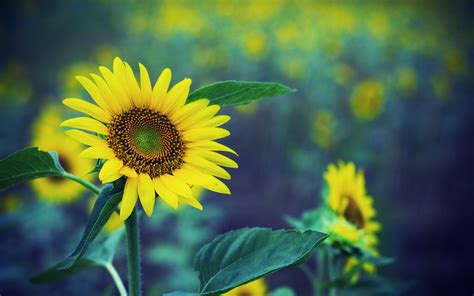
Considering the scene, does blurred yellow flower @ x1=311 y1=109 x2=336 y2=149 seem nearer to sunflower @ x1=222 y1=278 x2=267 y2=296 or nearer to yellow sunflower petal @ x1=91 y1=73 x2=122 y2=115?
sunflower @ x1=222 y1=278 x2=267 y2=296

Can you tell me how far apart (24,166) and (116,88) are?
0.35ft

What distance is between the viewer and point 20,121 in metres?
2.37

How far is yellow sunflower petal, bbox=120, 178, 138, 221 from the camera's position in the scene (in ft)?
1.40

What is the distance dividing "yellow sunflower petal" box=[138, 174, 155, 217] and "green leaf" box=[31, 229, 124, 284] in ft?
0.44

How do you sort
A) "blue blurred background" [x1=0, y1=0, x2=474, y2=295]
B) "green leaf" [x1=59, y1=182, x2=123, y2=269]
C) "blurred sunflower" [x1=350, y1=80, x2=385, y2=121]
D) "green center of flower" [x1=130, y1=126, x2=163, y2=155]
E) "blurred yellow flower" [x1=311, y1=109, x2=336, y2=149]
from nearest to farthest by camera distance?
"green leaf" [x1=59, y1=182, x2=123, y2=269] → "green center of flower" [x1=130, y1=126, x2=163, y2=155] → "blue blurred background" [x1=0, y1=0, x2=474, y2=295] → "blurred sunflower" [x1=350, y1=80, x2=385, y2=121] → "blurred yellow flower" [x1=311, y1=109, x2=336, y2=149]

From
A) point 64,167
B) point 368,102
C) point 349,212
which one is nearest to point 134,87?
point 349,212

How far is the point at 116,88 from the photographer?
19.1 inches

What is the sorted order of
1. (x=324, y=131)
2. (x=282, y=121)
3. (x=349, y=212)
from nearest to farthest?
(x=349, y=212) → (x=324, y=131) → (x=282, y=121)

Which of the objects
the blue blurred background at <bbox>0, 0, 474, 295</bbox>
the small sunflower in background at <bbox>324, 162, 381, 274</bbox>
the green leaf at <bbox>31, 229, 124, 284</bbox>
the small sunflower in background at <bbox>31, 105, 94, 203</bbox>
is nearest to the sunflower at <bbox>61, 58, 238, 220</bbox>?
the green leaf at <bbox>31, 229, 124, 284</bbox>

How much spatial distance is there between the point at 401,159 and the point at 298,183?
64 cm

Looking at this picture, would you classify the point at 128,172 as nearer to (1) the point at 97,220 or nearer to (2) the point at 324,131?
(1) the point at 97,220

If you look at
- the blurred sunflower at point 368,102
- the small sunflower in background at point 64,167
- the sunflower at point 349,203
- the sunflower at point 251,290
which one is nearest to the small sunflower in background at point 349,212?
the sunflower at point 349,203

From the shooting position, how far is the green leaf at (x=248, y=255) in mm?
422

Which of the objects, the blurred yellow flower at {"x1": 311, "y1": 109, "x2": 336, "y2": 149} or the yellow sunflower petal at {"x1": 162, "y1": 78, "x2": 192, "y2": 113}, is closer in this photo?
the yellow sunflower petal at {"x1": 162, "y1": 78, "x2": 192, "y2": 113}
